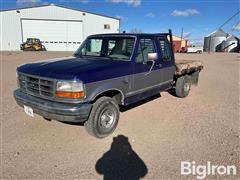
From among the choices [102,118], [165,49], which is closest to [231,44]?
[165,49]

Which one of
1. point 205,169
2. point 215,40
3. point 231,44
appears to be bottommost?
point 205,169

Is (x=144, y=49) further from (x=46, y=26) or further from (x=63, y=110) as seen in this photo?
(x=46, y=26)

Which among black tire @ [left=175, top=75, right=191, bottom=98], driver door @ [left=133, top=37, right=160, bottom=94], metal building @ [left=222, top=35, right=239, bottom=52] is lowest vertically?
black tire @ [left=175, top=75, right=191, bottom=98]

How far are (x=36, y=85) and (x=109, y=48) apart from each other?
1956 millimetres

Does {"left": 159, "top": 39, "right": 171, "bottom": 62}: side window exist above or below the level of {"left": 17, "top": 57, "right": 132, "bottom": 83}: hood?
above

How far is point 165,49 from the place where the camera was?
6.13 metres

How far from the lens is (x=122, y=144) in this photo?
4129 millimetres

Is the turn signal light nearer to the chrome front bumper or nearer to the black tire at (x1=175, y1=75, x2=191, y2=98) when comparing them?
the chrome front bumper

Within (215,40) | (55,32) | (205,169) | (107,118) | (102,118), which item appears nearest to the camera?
(205,169)

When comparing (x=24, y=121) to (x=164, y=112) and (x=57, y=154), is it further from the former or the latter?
(x=164, y=112)

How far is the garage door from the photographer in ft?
118

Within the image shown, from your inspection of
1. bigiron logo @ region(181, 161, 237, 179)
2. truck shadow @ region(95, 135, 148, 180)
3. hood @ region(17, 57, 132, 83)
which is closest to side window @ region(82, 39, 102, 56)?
hood @ region(17, 57, 132, 83)

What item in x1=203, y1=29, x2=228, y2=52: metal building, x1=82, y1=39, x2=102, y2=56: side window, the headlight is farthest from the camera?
x1=203, y1=29, x2=228, y2=52: metal building

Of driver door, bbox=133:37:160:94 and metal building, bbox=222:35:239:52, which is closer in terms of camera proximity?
driver door, bbox=133:37:160:94
